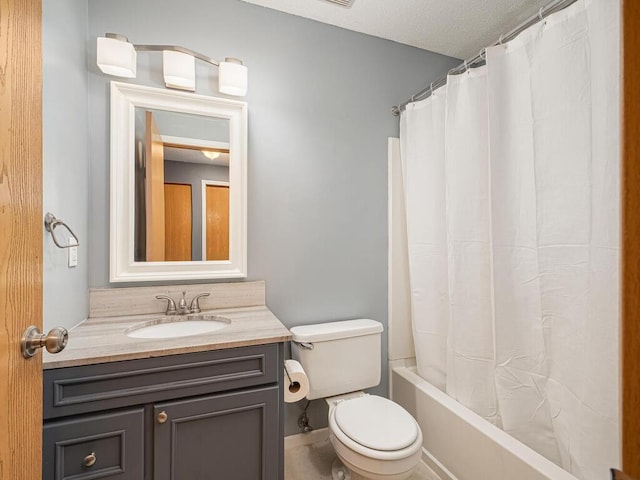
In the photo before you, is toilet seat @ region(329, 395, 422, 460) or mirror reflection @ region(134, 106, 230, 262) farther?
mirror reflection @ region(134, 106, 230, 262)

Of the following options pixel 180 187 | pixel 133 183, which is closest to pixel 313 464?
pixel 180 187

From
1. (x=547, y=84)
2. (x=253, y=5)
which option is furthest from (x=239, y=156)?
(x=547, y=84)

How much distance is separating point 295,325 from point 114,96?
1.50 metres

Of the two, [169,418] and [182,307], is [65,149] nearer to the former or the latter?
[182,307]

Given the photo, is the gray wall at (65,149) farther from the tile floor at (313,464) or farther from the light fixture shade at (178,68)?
the tile floor at (313,464)

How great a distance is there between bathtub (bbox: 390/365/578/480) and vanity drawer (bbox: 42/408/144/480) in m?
1.36

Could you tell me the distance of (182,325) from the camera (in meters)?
1.51

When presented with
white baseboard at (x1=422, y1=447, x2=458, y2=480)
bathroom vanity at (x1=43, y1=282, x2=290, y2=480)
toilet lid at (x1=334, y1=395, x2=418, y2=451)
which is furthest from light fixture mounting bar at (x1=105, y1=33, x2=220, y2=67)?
white baseboard at (x1=422, y1=447, x2=458, y2=480)

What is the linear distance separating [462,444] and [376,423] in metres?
0.45

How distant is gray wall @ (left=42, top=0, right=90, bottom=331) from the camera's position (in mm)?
1137

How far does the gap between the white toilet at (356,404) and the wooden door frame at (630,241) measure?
97 cm

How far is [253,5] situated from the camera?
1753 millimetres

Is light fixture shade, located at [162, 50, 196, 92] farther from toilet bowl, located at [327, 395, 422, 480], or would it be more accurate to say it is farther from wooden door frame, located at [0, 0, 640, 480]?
toilet bowl, located at [327, 395, 422, 480]

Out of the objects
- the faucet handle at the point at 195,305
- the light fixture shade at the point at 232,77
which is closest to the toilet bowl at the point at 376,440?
the faucet handle at the point at 195,305
